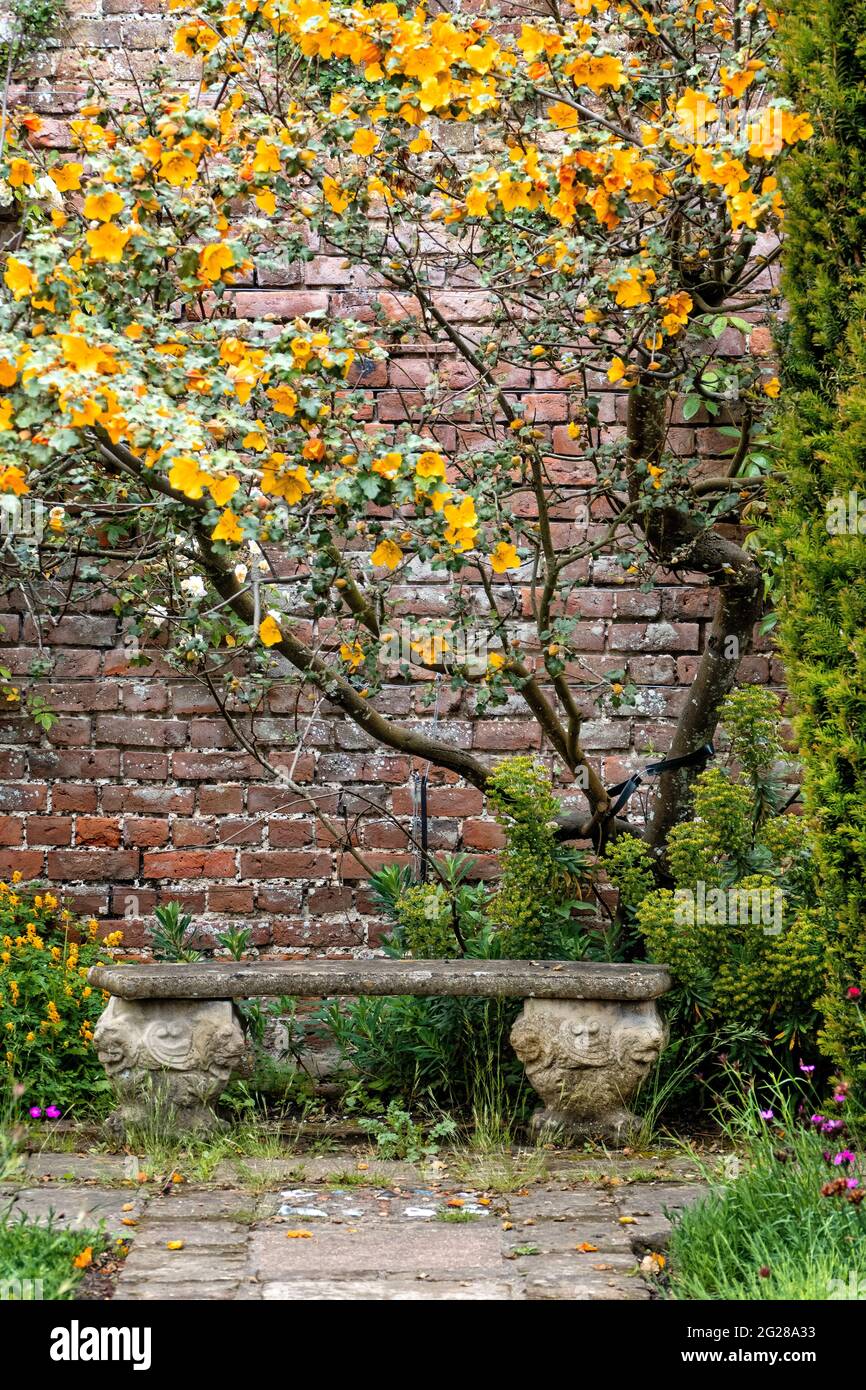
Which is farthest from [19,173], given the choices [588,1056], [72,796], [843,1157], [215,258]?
Result: [843,1157]

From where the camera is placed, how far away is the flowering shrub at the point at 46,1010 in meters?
3.88

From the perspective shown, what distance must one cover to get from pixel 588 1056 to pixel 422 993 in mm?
476

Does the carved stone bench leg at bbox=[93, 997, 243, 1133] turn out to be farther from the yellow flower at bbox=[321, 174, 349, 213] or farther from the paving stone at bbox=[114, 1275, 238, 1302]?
the yellow flower at bbox=[321, 174, 349, 213]

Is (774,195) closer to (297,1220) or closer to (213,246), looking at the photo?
(213,246)

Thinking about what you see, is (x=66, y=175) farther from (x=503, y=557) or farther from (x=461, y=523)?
(x=503, y=557)

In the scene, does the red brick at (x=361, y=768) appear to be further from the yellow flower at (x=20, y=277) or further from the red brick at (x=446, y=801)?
the yellow flower at (x=20, y=277)

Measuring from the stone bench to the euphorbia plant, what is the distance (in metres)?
0.74

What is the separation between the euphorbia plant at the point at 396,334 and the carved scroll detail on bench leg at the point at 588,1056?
0.76m

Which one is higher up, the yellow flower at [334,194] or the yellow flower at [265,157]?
the yellow flower at [334,194]

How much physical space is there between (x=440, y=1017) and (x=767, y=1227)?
59.5 inches

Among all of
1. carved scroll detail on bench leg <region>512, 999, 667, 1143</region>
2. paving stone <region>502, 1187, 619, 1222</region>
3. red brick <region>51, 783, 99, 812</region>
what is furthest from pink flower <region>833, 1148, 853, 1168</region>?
red brick <region>51, 783, 99, 812</region>

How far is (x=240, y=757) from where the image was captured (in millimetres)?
4547

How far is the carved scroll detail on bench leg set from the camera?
143 inches

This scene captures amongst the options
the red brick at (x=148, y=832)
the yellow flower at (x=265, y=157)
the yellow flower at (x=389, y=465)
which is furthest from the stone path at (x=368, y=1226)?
the yellow flower at (x=265, y=157)
